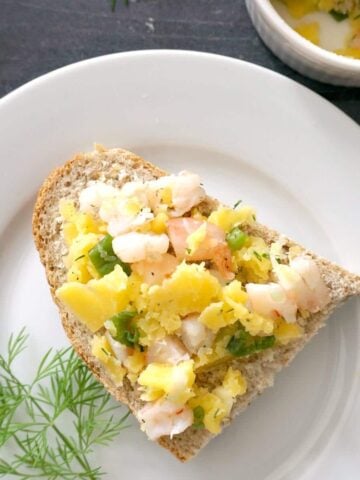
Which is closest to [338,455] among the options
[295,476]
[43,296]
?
[295,476]

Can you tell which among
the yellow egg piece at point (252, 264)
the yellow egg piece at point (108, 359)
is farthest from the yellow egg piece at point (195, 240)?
the yellow egg piece at point (108, 359)

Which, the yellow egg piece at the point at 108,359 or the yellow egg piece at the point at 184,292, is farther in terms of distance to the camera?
the yellow egg piece at the point at 108,359

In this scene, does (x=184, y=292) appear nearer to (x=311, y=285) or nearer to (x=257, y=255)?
(x=257, y=255)

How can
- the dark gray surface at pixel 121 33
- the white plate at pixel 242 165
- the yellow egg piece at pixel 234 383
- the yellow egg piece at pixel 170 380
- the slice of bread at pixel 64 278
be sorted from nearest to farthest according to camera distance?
the yellow egg piece at pixel 170 380 < the yellow egg piece at pixel 234 383 < the slice of bread at pixel 64 278 < the white plate at pixel 242 165 < the dark gray surface at pixel 121 33

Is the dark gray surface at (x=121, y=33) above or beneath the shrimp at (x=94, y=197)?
above

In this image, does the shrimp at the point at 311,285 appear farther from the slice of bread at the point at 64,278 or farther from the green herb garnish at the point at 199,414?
the green herb garnish at the point at 199,414

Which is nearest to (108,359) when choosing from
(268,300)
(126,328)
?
(126,328)

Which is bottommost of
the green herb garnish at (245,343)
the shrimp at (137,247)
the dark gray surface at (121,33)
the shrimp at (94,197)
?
the green herb garnish at (245,343)

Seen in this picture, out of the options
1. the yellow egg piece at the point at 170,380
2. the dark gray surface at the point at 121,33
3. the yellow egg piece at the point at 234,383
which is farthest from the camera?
the dark gray surface at the point at 121,33
